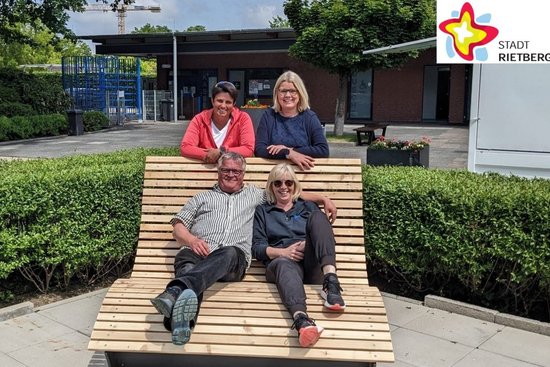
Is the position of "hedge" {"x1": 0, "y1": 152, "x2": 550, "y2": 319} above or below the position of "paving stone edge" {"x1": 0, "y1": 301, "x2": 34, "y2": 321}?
above

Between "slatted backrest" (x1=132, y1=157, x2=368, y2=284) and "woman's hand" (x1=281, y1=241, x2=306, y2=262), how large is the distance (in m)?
0.30

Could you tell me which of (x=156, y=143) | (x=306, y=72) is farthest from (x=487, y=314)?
(x=306, y=72)

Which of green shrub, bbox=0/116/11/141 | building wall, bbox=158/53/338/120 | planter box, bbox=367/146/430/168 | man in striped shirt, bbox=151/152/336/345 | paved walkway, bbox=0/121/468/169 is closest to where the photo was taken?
man in striped shirt, bbox=151/152/336/345

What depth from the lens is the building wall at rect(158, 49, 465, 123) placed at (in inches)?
1057

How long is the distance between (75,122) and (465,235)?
2009 centimetres

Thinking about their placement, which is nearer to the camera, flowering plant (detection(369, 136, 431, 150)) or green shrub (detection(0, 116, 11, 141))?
flowering plant (detection(369, 136, 431, 150))

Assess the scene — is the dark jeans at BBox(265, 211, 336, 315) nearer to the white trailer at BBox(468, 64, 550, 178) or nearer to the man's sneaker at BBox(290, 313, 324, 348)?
the man's sneaker at BBox(290, 313, 324, 348)

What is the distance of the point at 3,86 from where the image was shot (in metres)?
22.4

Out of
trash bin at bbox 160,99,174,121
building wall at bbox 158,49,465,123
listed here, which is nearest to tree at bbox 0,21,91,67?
trash bin at bbox 160,99,174,121

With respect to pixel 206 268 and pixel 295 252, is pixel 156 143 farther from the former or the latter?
pixel 206 268

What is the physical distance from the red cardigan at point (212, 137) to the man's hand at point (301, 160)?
35 cm

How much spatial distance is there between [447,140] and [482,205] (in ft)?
53.6

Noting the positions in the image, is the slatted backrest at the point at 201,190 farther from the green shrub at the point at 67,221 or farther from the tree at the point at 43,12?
the tree at the point at 43,12

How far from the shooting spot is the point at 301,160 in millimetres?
4684
